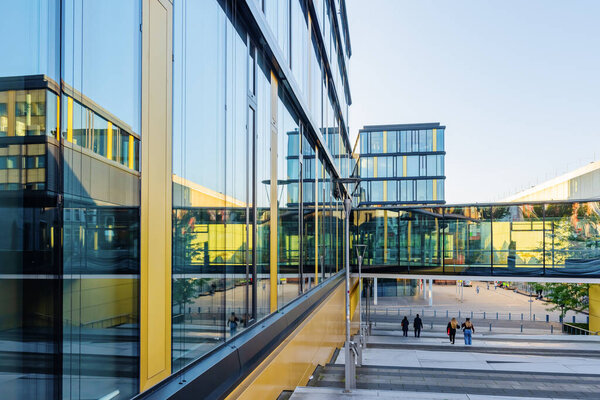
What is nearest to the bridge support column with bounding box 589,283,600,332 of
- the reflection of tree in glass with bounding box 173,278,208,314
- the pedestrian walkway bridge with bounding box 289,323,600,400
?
the pedestrian walkway bridge with bounding box 289,323,600,400

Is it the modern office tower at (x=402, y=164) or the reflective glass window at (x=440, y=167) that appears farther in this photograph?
the modern office tower at (x=402, y=164)

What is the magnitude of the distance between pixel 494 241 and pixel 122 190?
28982 mm

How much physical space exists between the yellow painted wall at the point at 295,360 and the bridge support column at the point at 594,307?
2099 centimetres

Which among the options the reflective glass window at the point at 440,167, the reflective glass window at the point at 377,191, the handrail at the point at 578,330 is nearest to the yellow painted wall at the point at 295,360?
the handrail at the point at 578,330

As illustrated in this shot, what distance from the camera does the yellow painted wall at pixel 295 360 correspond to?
631 cm

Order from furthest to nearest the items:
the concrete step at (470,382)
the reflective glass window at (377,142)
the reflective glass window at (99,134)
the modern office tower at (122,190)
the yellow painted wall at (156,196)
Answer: the reflective glass window at (377,142), the concrete step at (470,382), the yellow painted wall at (156,196), the reflective glass window at (99,134), the modern office tower at (122,190)

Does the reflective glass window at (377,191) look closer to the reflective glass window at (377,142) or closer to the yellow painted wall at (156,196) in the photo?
the reflective glass window at (377,142)

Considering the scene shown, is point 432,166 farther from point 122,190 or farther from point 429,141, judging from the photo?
point 122,190

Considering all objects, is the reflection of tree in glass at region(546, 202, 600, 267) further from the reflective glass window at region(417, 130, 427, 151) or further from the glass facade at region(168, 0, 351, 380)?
the reflective glass window at region(417, 130, 427, 151)

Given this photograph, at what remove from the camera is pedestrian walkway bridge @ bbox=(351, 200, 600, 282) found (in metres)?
27.5

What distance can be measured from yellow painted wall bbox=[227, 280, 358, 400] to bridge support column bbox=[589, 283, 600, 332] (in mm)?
20987

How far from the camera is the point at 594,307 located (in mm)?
29516

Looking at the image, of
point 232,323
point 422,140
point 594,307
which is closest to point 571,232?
point 594,307

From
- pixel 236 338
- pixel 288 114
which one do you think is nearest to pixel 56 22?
pixel 236 338
